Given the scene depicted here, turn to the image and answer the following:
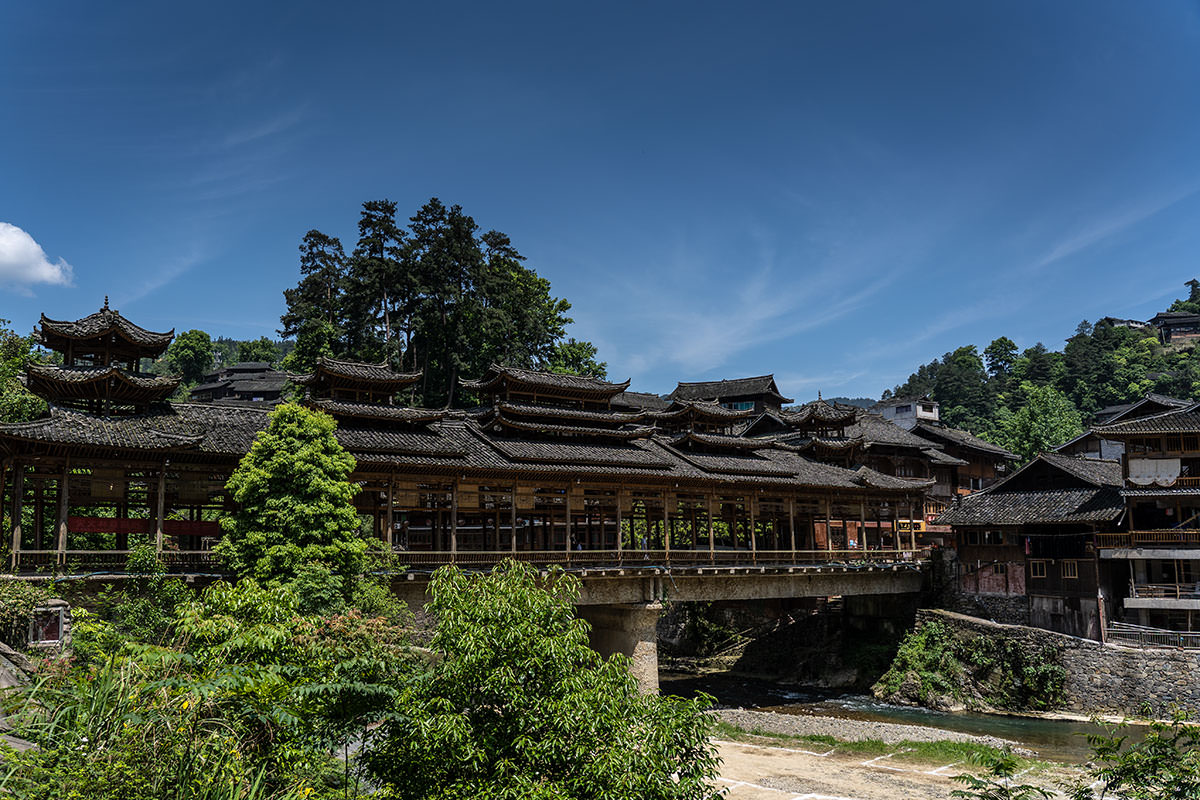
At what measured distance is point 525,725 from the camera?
12234mm

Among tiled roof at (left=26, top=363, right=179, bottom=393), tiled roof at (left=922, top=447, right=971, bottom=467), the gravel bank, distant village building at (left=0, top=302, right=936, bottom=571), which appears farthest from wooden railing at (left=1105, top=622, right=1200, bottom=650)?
tiled roof at (left=26, top=363, right=179, bottom=393)

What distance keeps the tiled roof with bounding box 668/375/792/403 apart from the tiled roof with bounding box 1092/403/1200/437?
1649 inches

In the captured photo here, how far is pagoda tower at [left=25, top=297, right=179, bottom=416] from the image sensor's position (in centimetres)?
3167

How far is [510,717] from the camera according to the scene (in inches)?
491

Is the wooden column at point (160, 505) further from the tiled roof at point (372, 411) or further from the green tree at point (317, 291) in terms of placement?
the green tree at point (317, 291)

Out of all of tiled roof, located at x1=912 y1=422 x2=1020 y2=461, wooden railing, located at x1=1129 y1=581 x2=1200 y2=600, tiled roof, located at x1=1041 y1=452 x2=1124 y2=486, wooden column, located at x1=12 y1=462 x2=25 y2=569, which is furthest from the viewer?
tiled roof, located at x1=912 y1=422 x2=1020 y2=461

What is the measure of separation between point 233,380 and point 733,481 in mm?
72642

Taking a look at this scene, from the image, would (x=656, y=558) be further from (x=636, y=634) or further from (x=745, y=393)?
(x=745, y=393)

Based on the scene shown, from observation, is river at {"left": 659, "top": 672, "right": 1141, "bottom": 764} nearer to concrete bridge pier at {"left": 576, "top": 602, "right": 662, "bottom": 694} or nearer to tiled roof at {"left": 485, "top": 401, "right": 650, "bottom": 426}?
concrete bridge pier at {"left": 576, "top": 602, "right": 662, "bottom": 694}

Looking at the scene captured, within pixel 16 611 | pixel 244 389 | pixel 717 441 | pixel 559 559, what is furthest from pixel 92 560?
pixel 244 389

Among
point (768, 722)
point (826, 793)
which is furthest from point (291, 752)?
point (768, 722)

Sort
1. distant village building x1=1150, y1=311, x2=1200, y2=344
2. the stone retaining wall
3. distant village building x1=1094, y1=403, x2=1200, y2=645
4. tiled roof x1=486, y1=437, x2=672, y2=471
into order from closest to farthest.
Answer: the stone retaining wall, tiled roof x1=486, y1=437, x2=672, y2=471, distant village building x1=1094, y1=403, x2=1200, y2=645, distant village building x1=1150, y1=311, x2=1200, y2=344

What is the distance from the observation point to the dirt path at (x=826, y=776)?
85.6 feet

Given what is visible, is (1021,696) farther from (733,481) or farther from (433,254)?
(433,254)
